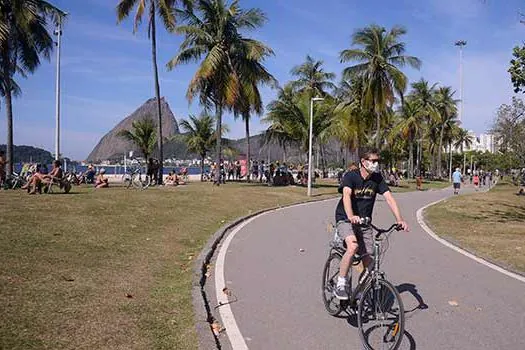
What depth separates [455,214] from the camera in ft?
60.9

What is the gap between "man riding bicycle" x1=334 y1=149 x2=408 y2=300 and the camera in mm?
5438

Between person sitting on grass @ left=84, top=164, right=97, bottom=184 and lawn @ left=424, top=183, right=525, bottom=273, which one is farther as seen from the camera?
person sitting on grass @ left=84, top=164, right=97, bottom=184

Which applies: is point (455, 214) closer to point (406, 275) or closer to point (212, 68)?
point (406, 275)

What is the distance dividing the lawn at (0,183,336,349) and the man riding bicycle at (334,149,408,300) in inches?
67.9

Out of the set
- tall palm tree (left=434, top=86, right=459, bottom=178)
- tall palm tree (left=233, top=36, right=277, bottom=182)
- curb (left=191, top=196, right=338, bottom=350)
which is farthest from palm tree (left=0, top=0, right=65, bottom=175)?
tall palm tree (left=434, top=86, right=459, bottom=178)

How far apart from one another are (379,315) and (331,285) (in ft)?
3.68

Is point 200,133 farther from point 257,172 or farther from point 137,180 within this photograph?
point 137,180

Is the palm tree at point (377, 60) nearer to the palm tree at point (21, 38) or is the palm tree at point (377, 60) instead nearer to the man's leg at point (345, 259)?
the palm tree at point (21, 38)

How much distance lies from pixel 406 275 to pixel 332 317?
263 centimetres

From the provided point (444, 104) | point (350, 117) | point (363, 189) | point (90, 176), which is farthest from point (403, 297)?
point (444, 104)

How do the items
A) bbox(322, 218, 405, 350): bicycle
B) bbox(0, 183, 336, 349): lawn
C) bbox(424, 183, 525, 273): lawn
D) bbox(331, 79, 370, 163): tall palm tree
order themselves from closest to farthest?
bbox(322, 218, 405, 350): bicycle
bbox(0, 183, 336, 349): lawn
bbox(424, 183, 525, 273): lawn
bbox(331, 79, 370, 163): tall palm tree

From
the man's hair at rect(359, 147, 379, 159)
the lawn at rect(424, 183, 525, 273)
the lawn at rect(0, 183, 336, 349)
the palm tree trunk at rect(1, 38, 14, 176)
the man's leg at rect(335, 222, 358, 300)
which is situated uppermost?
the palm tree trunk at rect(1, 38, 14, 176)

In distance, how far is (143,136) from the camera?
4544 cm

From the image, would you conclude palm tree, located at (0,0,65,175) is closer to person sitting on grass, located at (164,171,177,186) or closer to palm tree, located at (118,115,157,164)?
person sitting on grass, located at (164,171,177,186)
